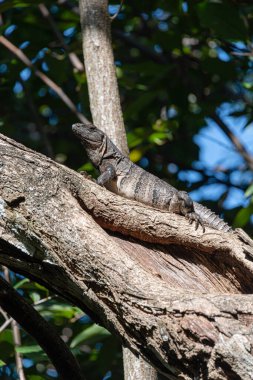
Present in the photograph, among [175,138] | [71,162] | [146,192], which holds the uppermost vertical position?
[175,138]

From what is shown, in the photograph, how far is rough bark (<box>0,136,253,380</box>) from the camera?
3.60 meters

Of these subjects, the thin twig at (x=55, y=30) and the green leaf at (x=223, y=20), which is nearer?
the green leaf at (x=223, y=20)

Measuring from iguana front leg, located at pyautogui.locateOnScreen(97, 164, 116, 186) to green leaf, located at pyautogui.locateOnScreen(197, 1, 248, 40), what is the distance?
1.78 metres

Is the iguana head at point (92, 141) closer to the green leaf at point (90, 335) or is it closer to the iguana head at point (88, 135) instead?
the iguana head at point (88, 135)

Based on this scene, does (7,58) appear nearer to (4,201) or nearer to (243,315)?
(4,201)

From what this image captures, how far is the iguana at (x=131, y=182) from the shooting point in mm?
6383

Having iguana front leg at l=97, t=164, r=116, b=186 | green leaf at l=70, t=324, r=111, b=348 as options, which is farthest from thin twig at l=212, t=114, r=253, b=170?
green leaf at l=70, t=324, r=111, b=348

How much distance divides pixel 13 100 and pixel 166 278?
6.26 meters

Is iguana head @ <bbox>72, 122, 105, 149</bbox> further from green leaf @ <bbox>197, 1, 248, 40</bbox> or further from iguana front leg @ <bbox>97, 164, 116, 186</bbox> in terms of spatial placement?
green leaf @ <bbox>197, 1, 248, 40</bbox>

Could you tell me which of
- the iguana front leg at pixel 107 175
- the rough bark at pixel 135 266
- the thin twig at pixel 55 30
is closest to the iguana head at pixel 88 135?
the iguana front leg at pixel 107 175

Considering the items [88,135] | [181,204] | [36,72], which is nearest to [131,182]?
[181,204]

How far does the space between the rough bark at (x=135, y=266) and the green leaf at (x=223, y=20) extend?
10.1 ft

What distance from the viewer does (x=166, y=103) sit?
978 cm

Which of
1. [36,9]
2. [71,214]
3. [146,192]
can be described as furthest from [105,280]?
[36,9]
